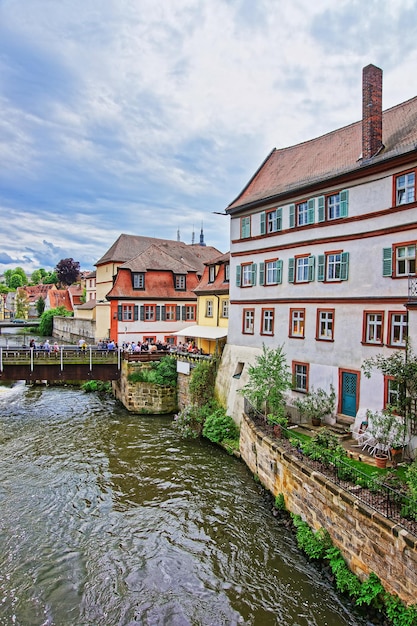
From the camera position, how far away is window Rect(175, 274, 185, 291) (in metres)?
38.7

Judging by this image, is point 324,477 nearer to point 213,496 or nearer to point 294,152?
point 213,496

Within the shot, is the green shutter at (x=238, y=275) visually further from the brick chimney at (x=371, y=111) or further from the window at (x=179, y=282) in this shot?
the window at (x=179, y=282)

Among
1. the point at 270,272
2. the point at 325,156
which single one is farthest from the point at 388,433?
the point at 325,156

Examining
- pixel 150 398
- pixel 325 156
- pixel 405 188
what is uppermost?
pixel 325 156

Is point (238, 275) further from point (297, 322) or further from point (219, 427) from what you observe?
point (219, 427)

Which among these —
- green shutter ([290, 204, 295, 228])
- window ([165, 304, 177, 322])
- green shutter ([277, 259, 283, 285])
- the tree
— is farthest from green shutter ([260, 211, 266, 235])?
the tree

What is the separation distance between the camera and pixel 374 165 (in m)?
16.7

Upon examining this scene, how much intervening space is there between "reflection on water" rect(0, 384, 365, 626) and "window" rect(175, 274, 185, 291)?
19.6 m

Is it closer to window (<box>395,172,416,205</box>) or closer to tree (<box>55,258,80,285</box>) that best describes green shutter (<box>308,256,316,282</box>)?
window (<box>395,172,416,205</box>)

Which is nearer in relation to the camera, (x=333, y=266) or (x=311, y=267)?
(x=333, y=266)

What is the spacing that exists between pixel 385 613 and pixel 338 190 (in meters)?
15.2

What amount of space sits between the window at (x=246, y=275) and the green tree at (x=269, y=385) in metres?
5.11

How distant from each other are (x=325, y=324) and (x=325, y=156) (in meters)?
8.64

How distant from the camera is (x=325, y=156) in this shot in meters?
21.3
